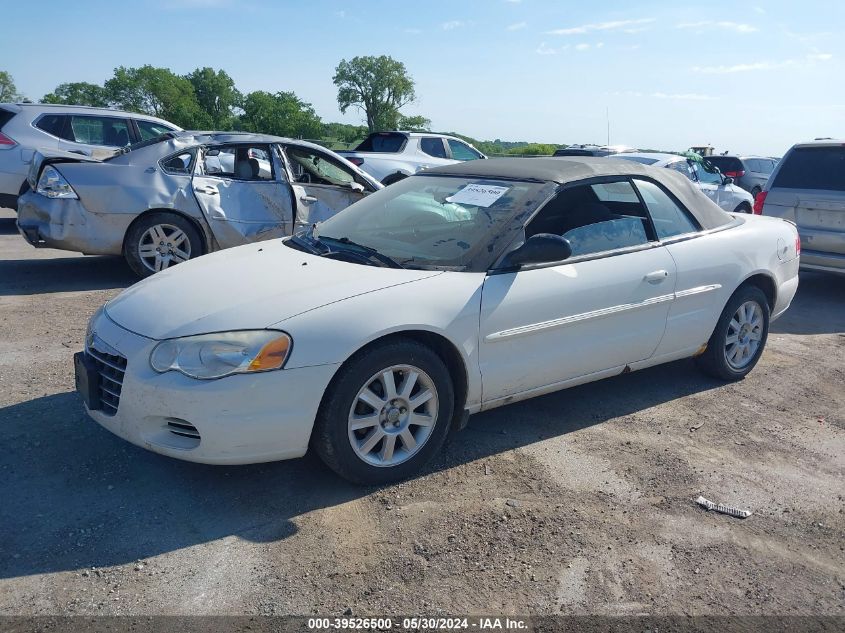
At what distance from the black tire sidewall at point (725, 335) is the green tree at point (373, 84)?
8430 centimetres

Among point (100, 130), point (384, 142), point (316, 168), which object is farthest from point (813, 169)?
point (100, 130)

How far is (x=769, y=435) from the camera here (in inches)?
179

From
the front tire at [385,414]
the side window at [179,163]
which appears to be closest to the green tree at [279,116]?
the side window at [179,163]

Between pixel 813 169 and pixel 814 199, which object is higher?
pixel 813 169

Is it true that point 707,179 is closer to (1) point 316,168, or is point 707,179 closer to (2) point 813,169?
(2) point 813,169

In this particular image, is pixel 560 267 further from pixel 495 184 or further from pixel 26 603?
pixel 26 603

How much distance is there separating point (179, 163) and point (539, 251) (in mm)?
4964

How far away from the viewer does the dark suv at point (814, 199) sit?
26.7 ft

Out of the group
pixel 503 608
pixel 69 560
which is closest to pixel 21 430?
pixel 69 560

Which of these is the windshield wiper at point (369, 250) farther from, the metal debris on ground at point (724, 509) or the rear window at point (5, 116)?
the rear window at point (5, 116)

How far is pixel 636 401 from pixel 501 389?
1370mm

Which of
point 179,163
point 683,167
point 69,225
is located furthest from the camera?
point 683,167

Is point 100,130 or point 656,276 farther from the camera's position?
point 100,130

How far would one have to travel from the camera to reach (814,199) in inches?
327
